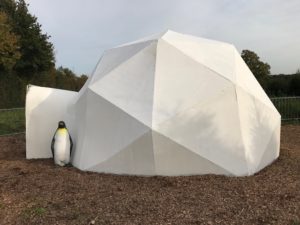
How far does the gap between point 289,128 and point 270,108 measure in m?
7.61

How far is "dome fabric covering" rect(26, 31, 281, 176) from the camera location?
30.4 ft

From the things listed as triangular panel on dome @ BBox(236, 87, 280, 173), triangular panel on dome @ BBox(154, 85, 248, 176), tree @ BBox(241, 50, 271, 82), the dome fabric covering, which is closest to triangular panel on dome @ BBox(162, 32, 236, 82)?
the dome fabric covering

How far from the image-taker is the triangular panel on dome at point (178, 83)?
31.4 ft

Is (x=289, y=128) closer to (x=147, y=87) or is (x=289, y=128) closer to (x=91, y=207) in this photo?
(x=147, y=87)

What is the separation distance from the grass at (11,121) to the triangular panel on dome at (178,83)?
11.3 metres

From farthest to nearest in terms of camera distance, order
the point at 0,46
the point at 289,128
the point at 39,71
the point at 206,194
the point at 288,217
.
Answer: the point at 39,71 → the point at 0,46 → the point at 289,128 → the point at 206,194 → the point at 288,217

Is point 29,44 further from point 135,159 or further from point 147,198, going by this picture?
point 147,198

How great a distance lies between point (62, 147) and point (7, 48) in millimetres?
24913

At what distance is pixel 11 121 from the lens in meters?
20.6

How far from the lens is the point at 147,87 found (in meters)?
9.96

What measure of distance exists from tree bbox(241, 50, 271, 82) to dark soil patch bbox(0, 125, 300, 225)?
65.1ft

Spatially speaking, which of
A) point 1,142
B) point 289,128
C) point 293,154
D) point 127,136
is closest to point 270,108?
point 293,154

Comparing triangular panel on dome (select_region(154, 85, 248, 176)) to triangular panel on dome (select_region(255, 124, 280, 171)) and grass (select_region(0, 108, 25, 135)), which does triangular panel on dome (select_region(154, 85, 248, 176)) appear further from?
grass (select_region(0, 108, 25, 135))

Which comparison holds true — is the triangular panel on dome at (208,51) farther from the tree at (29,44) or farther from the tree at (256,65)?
the tree at (29,44)
